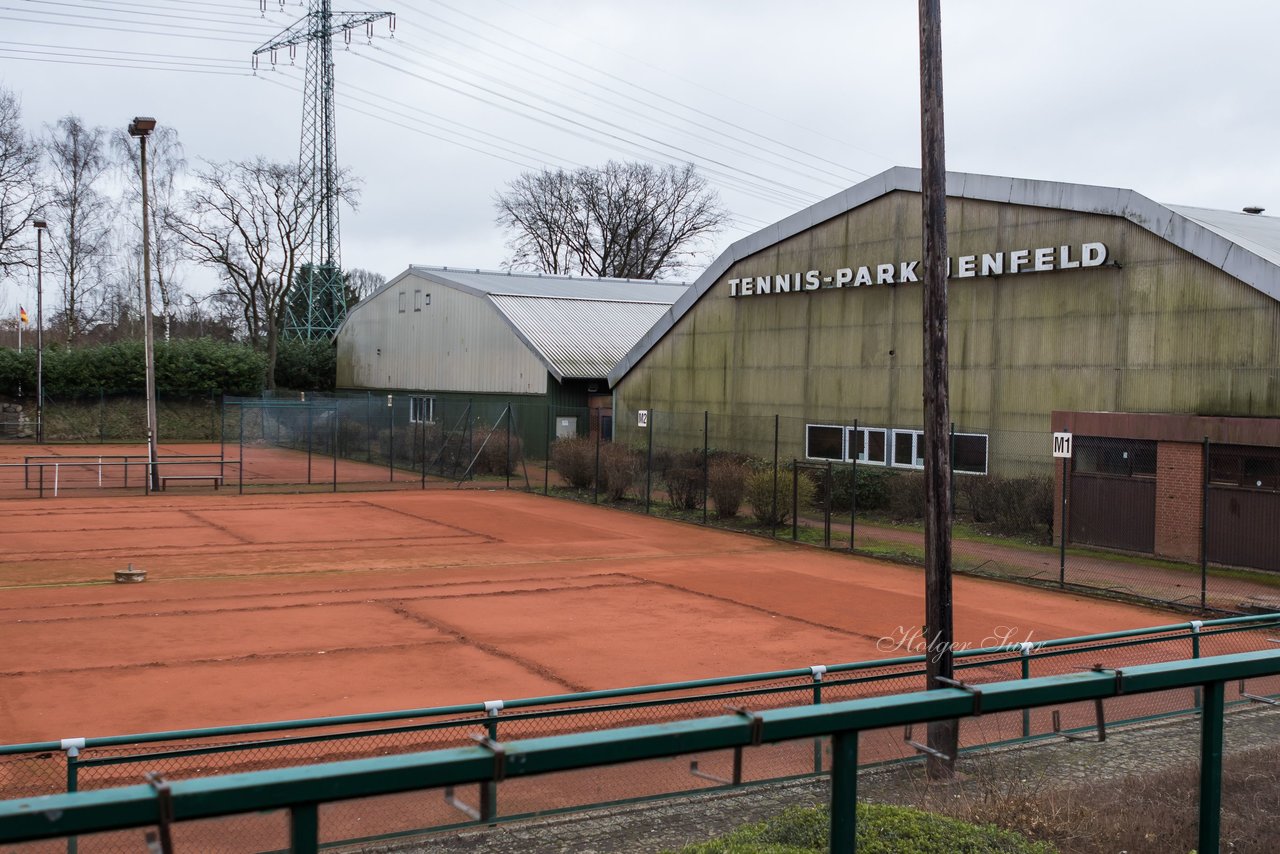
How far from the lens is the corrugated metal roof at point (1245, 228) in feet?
75.5

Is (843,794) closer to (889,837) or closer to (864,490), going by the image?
(889,837)

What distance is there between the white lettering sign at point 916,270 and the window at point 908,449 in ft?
13.1

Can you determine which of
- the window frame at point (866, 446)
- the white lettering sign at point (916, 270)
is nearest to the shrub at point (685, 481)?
the window frame at point (866, 446)

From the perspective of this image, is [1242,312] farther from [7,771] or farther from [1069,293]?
[7,771]

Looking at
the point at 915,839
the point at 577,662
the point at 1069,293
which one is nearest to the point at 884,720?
the point at 915,839

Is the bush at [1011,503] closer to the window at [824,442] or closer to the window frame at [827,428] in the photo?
the window frame at [827,428]

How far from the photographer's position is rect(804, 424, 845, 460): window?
107 ft

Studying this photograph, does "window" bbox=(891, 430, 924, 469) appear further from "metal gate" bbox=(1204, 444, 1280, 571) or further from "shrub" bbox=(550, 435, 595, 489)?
"shrub" bbox=(550, 435, 595, 489)

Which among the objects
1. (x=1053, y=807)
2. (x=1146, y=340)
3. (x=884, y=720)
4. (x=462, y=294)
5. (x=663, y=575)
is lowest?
(x=663, y=575)

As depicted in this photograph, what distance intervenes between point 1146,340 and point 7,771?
22302 millimetres

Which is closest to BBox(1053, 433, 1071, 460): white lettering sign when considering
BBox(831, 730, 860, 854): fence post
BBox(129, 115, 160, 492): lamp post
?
BBox(831, 730, 860, 854): fence post

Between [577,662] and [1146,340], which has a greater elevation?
[1146,340]

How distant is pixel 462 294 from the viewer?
2032 inches

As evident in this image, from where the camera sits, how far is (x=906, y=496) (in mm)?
29219
